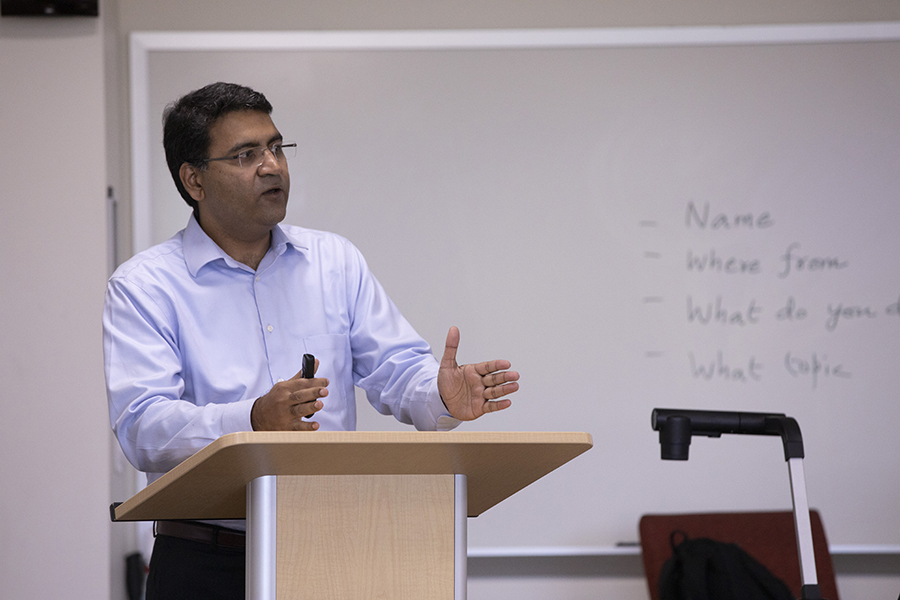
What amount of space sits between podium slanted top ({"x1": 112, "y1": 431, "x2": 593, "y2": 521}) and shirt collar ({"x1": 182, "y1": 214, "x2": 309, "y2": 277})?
0.63 metres

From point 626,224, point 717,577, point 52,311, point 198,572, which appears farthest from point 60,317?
point 717,577

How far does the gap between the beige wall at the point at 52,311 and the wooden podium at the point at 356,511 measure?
1.67 meters

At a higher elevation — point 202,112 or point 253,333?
point 202,112

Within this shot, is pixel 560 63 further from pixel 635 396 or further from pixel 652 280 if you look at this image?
pixel 635 396

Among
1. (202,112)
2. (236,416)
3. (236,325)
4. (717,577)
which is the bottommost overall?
(717,577)

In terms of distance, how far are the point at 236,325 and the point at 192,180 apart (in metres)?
0.38

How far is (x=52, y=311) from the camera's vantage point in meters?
2.71

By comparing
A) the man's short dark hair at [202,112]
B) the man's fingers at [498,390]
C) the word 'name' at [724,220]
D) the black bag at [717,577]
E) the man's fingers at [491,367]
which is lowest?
the black bag at [717,577]

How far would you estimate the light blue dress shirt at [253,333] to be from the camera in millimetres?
1523

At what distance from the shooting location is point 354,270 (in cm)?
189

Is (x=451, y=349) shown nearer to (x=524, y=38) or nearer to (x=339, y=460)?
(x=339, y=460)

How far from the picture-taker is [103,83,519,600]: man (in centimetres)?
150

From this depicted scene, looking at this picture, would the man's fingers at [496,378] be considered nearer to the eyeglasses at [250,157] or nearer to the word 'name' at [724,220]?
the eyeglasses at [250,157]

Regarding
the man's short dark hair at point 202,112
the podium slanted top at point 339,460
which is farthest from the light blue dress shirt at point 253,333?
the podium slanted top at point 339,460
